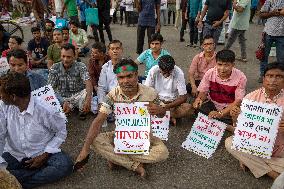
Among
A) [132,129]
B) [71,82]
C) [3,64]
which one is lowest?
[132,129]

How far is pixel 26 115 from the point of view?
3551mm

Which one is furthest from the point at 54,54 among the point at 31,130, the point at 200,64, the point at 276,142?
the point at 276,142

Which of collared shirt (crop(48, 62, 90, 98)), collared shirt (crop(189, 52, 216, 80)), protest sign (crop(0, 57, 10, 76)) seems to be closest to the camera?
collared shirt (crop(48, 62, 90, 98))

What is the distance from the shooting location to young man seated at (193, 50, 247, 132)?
4.70 metres

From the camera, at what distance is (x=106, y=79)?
5.62 meters

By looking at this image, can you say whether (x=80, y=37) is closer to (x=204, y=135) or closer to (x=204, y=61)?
(x=204, y=61)

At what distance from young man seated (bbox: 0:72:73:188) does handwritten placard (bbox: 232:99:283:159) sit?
2019mm

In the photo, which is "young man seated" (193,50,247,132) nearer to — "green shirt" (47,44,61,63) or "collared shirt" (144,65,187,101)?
"collared shirt" (144,65,187,101)

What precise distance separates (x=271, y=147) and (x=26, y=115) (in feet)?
8.87

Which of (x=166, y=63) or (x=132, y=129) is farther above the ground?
(x=166, y=63)

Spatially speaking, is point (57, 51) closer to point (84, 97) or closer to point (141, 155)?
point (84, 97)

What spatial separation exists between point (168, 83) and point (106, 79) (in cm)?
106

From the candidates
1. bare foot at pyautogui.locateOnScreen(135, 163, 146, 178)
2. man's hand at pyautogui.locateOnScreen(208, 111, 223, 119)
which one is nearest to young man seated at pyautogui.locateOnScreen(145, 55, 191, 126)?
man's hand at pyautogui.locateOnScreen(208, 111, 223, 119)

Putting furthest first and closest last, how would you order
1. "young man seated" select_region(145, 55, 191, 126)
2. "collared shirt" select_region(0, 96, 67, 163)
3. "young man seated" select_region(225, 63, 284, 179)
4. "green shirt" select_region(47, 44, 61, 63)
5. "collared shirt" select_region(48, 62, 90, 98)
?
"green shirt" select_region(47, 44, 61, 63) → "collared shirt" select_region(48, 62, 90, 98) → "young man seated" select_region(145, 55, 191, 126) → "young man seated" select_region(225, 63, 284, 179) → "collared shirt" select_region(0, 96, 67, 163)
